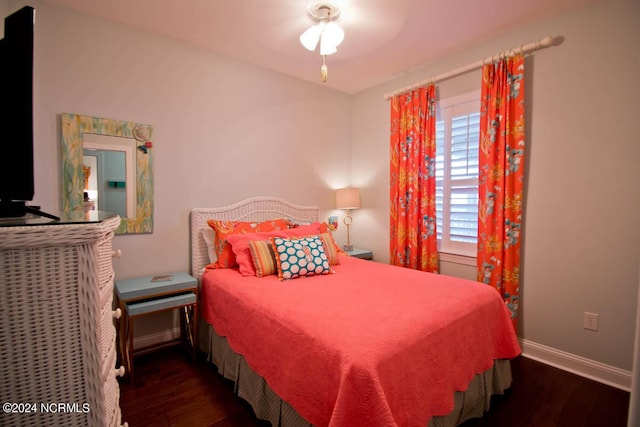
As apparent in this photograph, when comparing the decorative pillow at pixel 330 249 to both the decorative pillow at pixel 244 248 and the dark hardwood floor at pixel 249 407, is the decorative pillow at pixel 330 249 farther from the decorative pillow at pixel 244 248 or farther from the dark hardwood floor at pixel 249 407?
the dark hardwood floor at pixel 249 407

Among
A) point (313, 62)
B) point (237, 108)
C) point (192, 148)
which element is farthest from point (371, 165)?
point (192, 148)

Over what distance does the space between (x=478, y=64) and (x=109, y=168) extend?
10.5 feet

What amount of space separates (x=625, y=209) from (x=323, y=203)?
8.81ft

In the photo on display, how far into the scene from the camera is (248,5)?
6.94ft

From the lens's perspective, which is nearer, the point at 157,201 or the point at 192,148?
the point at 157,201

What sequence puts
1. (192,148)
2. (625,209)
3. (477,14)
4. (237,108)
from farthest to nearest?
1. (237,108)
2. (192,148)
3. (477,14)
4. (625,209)

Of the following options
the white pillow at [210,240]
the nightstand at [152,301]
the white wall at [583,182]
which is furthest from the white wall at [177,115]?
the white wall at [583,182]

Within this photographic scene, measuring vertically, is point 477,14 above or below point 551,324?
above

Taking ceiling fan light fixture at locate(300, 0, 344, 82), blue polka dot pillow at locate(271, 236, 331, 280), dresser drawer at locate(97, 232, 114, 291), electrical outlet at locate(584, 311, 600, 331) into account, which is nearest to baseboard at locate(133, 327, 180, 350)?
blue polka dot pillow at locate(271, 236, 331, 280)

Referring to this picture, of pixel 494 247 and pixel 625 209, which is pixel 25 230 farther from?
pixel 625 209

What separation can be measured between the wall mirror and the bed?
32.8 inches

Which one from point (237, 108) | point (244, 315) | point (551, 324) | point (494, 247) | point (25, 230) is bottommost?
point (551, 324)

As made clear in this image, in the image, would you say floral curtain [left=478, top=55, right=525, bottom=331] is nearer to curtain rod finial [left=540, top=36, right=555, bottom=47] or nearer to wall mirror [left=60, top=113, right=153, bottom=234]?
curtain rod finial [left=540, top=36, right=555, bottom=47]

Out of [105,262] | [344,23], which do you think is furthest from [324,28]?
[105,262]
